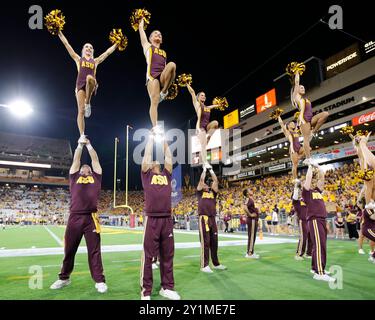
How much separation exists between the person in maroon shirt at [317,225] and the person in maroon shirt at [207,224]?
6.06ft

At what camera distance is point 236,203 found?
29156 millimetres

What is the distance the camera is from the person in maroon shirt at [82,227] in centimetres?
434

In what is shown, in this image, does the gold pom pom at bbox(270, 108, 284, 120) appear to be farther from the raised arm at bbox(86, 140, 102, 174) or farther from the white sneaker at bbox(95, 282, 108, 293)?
the white sneaker at bbox(95, 282, 108, 293)

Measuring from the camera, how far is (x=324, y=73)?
35.0 metres

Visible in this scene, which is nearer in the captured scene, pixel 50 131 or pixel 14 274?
pixel 14 274

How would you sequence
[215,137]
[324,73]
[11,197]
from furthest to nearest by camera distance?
[11,197] < [215,137] < [324,73]

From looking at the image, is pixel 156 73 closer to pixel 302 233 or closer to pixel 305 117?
pixel 305 117

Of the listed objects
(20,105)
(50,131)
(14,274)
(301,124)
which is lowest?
(14,274)

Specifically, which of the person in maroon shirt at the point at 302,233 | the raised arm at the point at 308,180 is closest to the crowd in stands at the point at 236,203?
the person in maroon shirt at the point at 302,233

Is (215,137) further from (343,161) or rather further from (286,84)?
(343,161)

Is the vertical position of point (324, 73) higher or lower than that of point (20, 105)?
higher

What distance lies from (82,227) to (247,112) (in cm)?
4135
